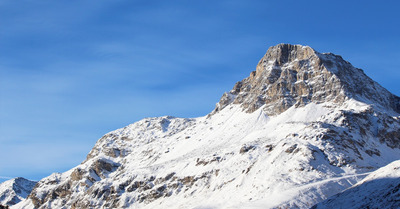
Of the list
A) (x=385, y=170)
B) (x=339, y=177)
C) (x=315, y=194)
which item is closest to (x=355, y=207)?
(x=385, y=170)

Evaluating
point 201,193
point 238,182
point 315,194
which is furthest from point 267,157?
point 315,194

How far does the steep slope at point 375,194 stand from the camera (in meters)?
67.9

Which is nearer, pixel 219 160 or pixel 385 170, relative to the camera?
pixel 385 170

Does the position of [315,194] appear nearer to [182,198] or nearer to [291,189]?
[291,189]

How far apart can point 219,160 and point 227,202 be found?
150 ft

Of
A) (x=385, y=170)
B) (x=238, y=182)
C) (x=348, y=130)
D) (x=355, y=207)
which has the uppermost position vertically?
(x=348, y=130)

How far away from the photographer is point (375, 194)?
7375cm

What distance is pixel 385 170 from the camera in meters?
85.8

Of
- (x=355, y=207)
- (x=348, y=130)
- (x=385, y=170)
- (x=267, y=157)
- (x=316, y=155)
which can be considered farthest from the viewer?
(x=348, y=130)

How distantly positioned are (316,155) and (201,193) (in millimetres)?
43001

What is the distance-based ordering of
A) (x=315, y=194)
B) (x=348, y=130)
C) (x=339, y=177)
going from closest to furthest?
1. (x=315, y=194)
2. (x=339, y=177)
3. (x=348, y=130)

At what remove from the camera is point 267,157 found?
171 meters

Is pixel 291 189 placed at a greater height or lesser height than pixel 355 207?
greater

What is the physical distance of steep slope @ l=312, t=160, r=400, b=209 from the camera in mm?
67875
